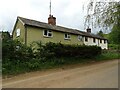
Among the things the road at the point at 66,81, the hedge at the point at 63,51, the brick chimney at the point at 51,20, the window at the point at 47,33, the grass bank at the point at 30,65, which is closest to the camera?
the road at the point at 66,81

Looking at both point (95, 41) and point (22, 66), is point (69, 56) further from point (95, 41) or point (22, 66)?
point (95, 41)

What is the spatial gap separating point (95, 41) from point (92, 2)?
120 feet

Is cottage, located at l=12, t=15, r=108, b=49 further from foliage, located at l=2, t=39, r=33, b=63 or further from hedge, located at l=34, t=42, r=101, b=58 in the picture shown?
foliage, located at l=2, t=39, r=33, b=63

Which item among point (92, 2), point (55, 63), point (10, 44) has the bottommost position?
point (55, 63)

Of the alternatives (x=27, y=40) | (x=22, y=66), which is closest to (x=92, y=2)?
(x=22, y=66)

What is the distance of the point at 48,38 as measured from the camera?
3281 cm

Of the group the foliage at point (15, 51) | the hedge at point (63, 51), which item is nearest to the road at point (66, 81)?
the foliage at point (15, 51)

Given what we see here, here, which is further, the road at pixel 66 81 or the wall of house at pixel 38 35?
the wall of house at pixel 38 35

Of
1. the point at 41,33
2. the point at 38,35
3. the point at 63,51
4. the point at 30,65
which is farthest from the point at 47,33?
the point at 30,65

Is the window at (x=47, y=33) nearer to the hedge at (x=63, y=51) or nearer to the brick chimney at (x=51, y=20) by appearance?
the brick chimney at (x=51, y=20)

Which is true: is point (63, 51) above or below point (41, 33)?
below

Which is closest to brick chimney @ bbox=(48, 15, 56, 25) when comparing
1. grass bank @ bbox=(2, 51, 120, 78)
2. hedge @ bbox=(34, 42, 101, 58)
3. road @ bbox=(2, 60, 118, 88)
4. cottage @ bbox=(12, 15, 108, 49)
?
cottage @ bbox=(12, 15, 108, 49)

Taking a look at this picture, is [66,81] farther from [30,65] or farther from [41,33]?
[41,33]

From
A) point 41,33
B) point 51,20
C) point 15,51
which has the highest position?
point 51,20
